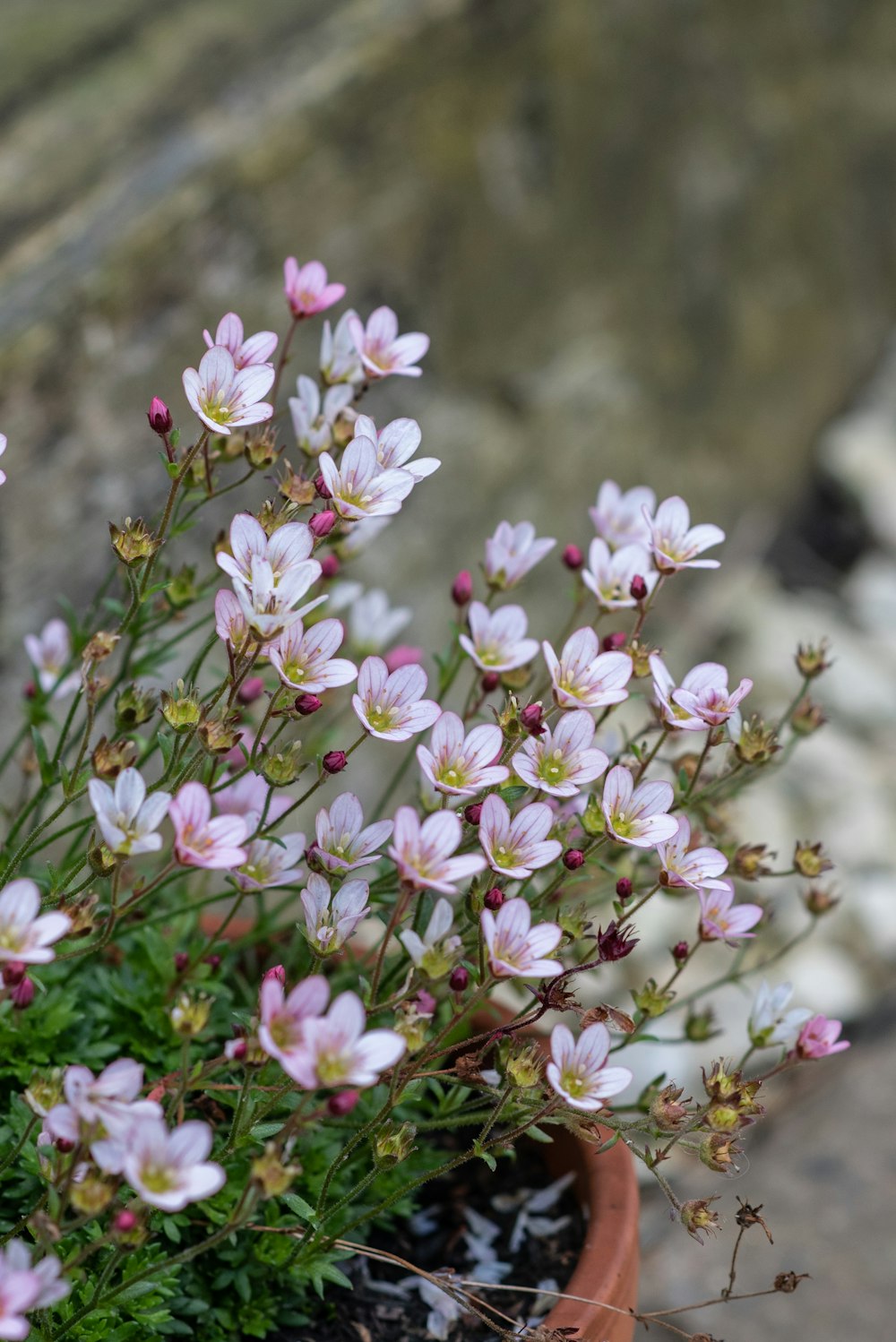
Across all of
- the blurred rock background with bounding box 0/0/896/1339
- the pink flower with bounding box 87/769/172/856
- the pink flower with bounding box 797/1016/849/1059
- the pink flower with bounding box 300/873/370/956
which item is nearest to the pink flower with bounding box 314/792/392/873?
the pink flower with bounding box 300/873/370/956

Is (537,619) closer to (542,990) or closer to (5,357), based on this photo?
(5,357)

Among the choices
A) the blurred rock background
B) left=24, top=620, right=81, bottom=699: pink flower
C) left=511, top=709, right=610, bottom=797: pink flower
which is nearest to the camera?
left=511, top=709, right=610, bottom=797: pink flower

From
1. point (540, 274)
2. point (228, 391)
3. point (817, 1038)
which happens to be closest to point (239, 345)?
point (228, 391)

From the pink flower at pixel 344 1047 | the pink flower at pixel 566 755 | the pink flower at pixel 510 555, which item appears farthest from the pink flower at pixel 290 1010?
the pink flower at pixel 510 555

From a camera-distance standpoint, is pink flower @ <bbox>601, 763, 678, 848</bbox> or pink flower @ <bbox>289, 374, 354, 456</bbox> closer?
pink flower @ <bbox>601, 763, 678, 848</bbox>

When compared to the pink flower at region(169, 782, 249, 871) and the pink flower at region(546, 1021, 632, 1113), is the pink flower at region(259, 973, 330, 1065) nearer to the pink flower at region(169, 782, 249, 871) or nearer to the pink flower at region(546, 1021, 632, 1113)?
the pink flower at region(169, 782, 249, 871)

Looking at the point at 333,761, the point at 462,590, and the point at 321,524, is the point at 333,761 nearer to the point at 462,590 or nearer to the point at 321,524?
the point at 321,524

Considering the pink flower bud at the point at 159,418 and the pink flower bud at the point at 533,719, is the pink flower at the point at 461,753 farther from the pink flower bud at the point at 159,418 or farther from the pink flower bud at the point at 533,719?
the pink flower bud at the point at 159,418
